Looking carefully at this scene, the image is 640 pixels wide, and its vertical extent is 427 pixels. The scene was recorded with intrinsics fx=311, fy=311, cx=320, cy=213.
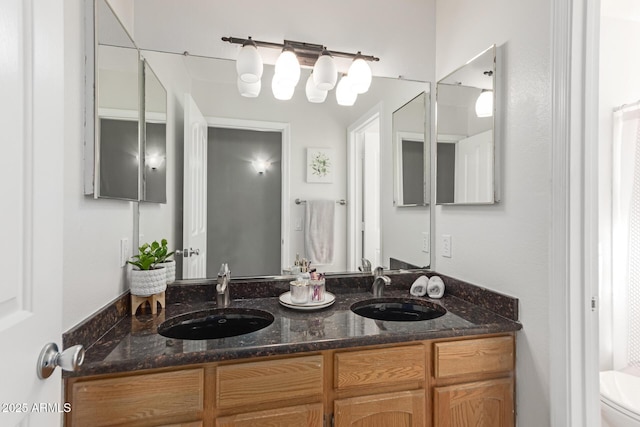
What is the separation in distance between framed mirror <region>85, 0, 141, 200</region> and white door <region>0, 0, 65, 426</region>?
37cm

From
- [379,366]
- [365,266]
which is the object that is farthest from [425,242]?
[379,366]

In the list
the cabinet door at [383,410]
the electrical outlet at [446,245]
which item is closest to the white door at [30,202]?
the cabinet door at [383,410]

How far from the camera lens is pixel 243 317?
1400 mm

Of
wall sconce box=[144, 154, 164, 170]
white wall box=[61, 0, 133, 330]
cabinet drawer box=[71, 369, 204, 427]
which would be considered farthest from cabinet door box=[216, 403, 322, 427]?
wall sconce box=[144, 154, 164, 170]

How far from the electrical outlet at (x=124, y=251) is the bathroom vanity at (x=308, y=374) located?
25 cm

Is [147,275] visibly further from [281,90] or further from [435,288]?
[435,288]

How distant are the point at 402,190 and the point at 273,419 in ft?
4.34

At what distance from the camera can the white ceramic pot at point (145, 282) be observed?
130 cm

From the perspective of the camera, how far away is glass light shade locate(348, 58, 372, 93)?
1645 millimetres

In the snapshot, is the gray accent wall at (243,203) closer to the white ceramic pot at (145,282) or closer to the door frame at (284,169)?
the door frame at (284,169)

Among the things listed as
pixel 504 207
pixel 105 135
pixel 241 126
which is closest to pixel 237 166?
pixel 241 126

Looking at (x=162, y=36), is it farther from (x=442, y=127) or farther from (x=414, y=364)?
(x=414, y=364)

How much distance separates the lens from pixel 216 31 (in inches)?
61.3

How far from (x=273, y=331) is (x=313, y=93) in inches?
47.9
